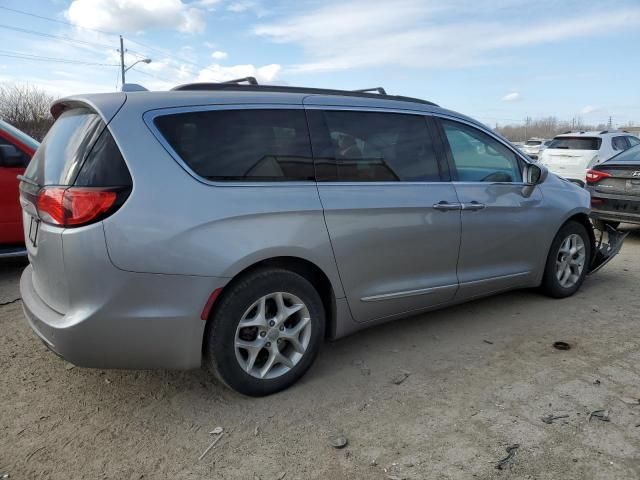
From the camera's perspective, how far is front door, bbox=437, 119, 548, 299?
3.86m

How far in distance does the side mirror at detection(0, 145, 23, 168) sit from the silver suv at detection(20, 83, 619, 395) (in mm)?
2653

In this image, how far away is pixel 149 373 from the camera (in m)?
3.28

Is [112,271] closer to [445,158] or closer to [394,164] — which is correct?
[394,164]

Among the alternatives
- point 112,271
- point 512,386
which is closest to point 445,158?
point 512,386

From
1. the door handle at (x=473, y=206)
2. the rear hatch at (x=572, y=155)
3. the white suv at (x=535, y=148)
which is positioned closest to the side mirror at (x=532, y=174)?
the door handle at (x=473, y=206)

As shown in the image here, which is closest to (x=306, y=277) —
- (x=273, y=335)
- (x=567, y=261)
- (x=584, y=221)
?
(x=273, y=335)

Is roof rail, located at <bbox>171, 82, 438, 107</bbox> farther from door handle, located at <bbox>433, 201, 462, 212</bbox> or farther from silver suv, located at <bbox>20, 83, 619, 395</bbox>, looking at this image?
door handle, located at <bbox>433, 201, 462, 212</bbox>

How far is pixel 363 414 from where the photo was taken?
2.82 meters

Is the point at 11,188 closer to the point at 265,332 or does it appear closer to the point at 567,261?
the point at 265,332

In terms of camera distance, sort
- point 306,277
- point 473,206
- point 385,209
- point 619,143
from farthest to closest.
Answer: point 619,143
point 473,206
point 385,209
point 306,277

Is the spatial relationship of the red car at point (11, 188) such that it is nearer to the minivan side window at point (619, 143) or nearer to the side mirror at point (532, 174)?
the side mirror at point (532, 174)

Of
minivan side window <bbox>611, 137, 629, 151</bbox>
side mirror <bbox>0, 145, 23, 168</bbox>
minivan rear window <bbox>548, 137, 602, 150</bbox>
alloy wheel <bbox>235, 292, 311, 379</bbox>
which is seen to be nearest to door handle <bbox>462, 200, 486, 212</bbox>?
alloy wheel <bbox>235, 292, 311, 379</bbox>

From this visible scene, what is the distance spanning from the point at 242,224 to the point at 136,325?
2.39 feet

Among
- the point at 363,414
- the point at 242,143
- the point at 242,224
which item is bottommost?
the point at 363,414
